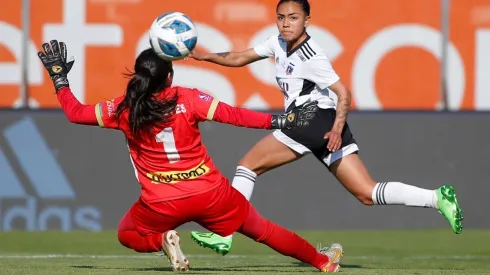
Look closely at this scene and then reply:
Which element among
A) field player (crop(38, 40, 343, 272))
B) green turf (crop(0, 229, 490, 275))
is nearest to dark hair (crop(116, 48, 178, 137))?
field player (crop(38, 40, 343, 272))

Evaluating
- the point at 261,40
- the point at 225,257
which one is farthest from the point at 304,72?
the point at 261,40

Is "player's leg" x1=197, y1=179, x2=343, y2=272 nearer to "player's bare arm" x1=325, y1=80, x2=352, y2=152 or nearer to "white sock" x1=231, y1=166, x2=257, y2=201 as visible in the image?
"player's bare arm" x1=325, y1=80, x2=352, y2=152

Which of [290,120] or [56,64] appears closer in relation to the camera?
[290,120]

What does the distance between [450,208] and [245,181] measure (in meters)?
1.65

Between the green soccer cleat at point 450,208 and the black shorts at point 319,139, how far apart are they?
79cm

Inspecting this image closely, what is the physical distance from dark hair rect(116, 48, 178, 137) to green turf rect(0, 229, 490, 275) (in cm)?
128

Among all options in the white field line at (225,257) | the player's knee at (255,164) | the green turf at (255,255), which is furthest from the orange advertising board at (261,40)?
the player's knee at (255,164)

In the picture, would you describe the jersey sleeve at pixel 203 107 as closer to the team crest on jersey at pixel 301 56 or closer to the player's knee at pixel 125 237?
the player's knee at pixel 125 237

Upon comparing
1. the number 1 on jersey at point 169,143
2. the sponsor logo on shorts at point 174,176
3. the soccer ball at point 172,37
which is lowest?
the sponsor logo on shorts at point 174,176

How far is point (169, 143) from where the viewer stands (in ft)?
25.0

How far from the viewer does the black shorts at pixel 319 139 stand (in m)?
9.33

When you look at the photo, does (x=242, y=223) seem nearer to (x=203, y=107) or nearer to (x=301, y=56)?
(x=203, y=107)

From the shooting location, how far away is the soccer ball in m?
7.75

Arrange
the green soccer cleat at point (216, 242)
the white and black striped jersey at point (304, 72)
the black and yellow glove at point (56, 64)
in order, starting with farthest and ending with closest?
the white and black striped jersey at point (304, 72), the green soccer cleat at point (216, 242), the black and yellow glove at point (56, 64)
